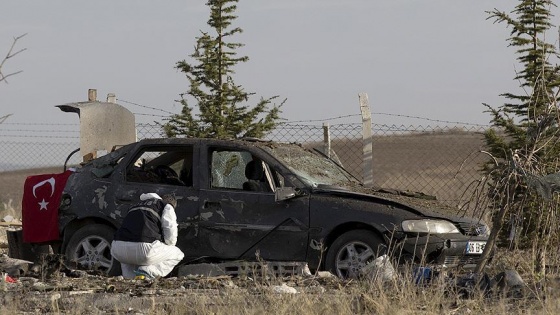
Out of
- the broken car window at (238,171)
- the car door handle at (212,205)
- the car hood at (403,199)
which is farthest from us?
the broken car window at (238,171)

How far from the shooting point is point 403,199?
43.1 ft

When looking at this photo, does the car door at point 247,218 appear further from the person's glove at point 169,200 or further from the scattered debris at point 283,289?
the scattered debris at point 283,289

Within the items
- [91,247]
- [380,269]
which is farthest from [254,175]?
[380,269]

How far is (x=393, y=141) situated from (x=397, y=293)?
54670 mm

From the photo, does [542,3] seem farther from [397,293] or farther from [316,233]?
[397,293]

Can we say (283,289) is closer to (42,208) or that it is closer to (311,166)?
(311,166)

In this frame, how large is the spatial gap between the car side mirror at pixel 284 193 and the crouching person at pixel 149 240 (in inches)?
42.3

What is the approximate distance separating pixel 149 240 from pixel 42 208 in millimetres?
1905

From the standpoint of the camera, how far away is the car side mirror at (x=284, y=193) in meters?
12.9

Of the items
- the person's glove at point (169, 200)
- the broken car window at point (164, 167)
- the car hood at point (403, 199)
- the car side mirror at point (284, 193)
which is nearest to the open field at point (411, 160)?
the broken car window at point (164, 167)

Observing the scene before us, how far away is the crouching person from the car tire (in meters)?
0.67

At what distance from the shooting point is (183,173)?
13.8 meters

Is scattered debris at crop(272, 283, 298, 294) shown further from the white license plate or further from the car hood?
the white license plate

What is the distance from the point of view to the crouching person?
41.4ft
